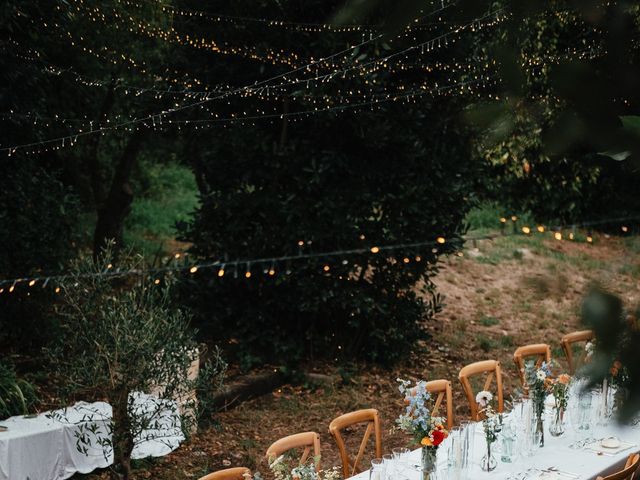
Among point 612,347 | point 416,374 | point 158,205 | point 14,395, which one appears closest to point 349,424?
point 14,395

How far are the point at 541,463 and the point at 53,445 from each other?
3.49 m

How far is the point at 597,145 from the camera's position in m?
0.73

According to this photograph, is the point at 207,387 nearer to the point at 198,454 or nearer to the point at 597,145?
the point at 198,454

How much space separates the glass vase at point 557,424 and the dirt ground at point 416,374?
2.22 ft

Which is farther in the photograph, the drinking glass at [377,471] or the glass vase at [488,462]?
the glass vase at [488,462]

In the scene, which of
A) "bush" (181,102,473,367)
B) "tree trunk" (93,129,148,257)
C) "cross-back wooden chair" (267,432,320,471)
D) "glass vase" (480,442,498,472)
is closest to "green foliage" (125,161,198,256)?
"tree trunk" (93,129,148,257)

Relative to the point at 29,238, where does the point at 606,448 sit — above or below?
below

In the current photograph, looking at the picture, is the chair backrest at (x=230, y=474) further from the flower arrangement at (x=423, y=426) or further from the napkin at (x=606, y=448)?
the napkin at (x=606, y=448)

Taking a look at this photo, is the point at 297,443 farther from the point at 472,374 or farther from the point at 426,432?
the point at 472,374

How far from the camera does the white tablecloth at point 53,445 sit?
5586 mm

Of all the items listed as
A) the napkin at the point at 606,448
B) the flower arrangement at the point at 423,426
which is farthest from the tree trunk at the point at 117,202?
the napkin at the point at 606,448

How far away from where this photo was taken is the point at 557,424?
16.5 feet

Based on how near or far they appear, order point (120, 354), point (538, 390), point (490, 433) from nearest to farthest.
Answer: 1. point (490, 433)
2. point (538, 390)
3. point (120, 354)

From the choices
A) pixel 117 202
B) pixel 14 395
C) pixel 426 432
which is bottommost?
pixel 426 432
